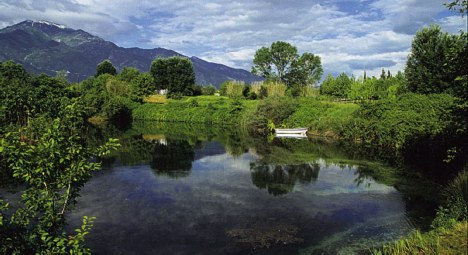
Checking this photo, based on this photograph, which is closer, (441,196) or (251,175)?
(441,196)

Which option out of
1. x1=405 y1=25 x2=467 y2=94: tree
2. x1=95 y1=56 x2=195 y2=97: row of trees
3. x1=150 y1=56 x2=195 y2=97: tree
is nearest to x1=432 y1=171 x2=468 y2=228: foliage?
x1=405 y1=25 x2=467 y2=94: tree

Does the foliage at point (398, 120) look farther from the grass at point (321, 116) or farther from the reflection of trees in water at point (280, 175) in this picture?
the reflection of trees in water at point (280, 175)

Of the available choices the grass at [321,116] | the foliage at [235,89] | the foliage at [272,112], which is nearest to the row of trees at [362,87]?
the grass at [321,116]

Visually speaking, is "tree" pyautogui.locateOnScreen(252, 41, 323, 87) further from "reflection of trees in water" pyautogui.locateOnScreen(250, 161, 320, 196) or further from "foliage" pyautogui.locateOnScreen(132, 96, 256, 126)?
"reflection of trees in water" pyautogui.locateOnScreen(250, 161, 320, 196)

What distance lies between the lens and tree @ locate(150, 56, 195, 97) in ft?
354

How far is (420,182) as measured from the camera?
80.3 ft

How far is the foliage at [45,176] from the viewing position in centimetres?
658

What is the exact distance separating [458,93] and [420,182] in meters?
13.1

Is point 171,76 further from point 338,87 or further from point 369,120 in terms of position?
point 369,120

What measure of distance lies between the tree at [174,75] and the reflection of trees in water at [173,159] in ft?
208

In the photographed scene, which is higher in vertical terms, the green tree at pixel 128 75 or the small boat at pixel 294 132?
the green tree at pixel 128 75

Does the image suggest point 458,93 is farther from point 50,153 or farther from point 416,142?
point 416,142

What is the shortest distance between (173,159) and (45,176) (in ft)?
89.0

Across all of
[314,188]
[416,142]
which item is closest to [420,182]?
[314,188]
